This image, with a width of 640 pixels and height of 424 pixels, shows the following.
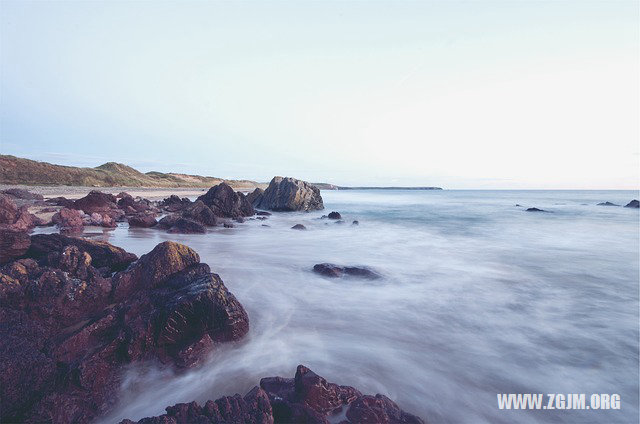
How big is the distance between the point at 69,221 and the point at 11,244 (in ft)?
24.3

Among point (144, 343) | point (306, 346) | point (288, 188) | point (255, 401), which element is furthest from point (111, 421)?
point (288, 188)

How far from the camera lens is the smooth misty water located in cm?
352

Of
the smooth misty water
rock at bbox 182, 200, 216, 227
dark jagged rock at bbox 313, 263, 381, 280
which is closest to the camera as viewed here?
the smooth misty water

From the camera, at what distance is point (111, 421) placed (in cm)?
297

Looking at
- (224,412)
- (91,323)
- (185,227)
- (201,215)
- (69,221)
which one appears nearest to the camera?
(224,412)

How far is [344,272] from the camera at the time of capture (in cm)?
791

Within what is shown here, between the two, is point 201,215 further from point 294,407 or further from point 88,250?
point 294,407

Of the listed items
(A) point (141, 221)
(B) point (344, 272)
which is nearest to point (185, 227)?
(A) point (141, 221)

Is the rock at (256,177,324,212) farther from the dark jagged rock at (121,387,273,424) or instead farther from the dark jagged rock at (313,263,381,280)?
the dark jagged rock at (121,387,273,424)

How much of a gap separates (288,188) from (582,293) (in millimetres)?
21830

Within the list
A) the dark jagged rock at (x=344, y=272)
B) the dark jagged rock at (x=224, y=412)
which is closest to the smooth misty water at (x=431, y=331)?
the dark jagged rock at (x=344, y=272)

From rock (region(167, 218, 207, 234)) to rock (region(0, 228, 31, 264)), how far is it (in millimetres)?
6960

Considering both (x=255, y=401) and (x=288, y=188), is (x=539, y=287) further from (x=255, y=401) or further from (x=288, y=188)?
(x=288, y=188)

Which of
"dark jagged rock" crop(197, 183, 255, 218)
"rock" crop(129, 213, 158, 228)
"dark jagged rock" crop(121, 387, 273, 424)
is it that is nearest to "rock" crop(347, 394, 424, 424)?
"dark jagged rock" crop(121, 387, 273, 424)
